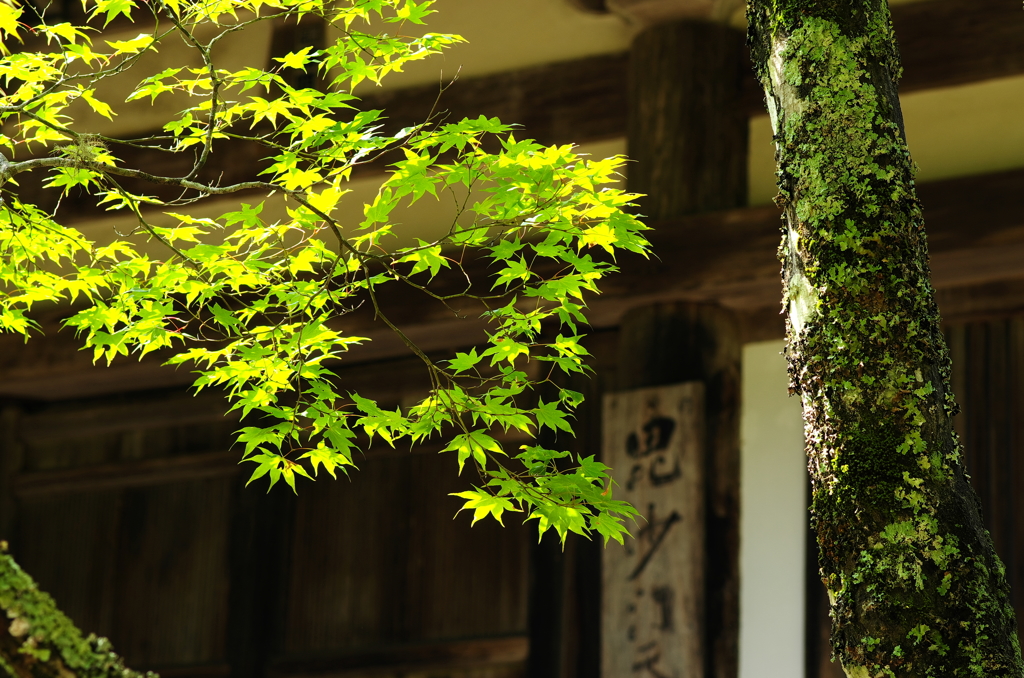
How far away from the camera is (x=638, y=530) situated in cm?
576

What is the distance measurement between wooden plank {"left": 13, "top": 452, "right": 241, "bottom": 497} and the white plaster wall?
3.43 metres

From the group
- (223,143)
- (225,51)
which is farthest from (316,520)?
(225,51)

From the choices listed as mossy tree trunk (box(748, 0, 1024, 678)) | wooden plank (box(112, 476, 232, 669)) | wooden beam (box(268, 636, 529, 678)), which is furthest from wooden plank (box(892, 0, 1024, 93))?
wooden plank (box(112, 476, 232, 669))

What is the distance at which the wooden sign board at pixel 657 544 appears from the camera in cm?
555

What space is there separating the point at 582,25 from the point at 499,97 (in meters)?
0.62

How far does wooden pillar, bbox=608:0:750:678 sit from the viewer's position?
232 inches

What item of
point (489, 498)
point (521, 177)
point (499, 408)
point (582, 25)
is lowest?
point (489, 498)

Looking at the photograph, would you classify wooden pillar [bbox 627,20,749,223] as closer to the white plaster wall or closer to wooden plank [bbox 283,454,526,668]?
the white plaster wall

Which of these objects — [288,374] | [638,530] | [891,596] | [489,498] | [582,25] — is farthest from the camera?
[582,25]

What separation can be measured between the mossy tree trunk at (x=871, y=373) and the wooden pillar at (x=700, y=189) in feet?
11.1

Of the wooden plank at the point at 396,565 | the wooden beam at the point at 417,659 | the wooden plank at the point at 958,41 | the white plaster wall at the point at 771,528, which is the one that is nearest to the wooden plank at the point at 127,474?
the wooden plank at the point at 396,565

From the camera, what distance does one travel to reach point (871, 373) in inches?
91.7

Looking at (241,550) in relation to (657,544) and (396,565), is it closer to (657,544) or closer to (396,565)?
(396,565)

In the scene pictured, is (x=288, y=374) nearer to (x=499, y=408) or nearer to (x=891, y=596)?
(x=499, y=408)
